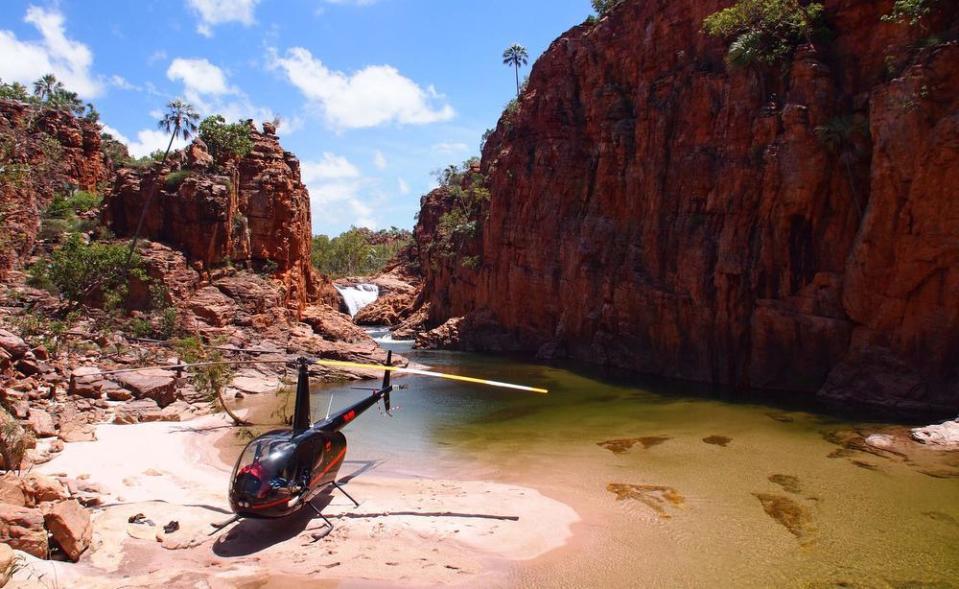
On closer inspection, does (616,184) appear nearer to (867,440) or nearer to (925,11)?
(925,11)

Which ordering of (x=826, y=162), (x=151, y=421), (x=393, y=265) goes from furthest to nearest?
1. (x=393, y=265)
2. (x=826, y=162)
3. (x=151, y=421)

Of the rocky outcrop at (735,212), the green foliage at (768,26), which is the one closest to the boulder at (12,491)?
the rocky outcrop at (735,212)

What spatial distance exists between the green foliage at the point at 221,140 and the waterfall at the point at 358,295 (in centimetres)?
2429

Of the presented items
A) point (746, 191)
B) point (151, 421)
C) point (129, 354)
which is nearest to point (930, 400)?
point (746, 191)

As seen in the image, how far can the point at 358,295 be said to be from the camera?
211ft

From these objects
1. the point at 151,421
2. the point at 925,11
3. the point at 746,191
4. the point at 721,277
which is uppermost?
the point at 925,11

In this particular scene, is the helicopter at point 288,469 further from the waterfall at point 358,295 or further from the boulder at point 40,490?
the waterfall at point 358,295

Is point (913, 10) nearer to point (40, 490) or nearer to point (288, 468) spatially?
point (288, 468)

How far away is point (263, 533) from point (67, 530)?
2.81 meters

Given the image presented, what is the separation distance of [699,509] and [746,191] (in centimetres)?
1923

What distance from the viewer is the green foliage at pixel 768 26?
24.4m

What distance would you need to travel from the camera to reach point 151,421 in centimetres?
1722

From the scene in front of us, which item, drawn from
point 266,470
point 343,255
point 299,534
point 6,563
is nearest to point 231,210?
point 266,470

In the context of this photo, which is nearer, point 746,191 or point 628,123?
point 746,191
